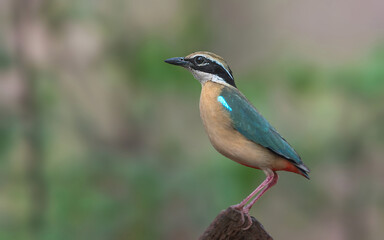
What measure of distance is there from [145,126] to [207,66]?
3.13 metres

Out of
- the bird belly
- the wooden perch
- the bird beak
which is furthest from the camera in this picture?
the bird beak

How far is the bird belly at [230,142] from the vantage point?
3158mm

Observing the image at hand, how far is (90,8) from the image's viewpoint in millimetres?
6312

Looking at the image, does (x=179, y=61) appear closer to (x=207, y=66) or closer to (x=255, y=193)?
(x=207, y=66)

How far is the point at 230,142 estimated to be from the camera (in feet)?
10.5

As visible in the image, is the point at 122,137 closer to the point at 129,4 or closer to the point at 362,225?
the point at 129,4

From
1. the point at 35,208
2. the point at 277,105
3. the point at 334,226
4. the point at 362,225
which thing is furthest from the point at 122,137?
Result: the point at 334,226

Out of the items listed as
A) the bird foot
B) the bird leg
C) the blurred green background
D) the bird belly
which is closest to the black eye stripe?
the bird belly

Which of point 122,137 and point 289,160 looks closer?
point 289,160

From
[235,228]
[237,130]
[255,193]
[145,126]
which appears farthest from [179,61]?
[145,126]

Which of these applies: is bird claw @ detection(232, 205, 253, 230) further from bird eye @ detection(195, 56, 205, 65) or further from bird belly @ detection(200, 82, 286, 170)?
bird eye @ detection(195, 56, 205, 65)

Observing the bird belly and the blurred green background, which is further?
the blurred green background

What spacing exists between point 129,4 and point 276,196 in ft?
7.10

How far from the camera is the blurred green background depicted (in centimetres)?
593
